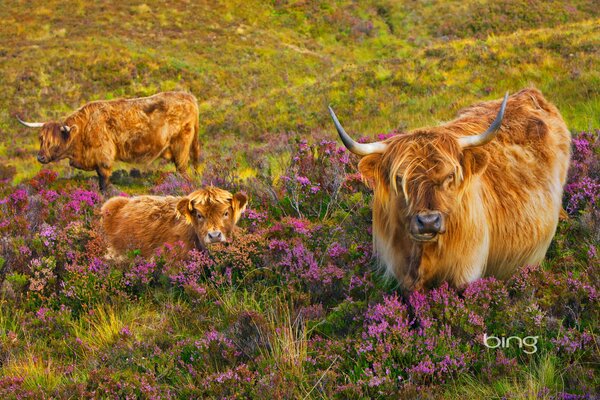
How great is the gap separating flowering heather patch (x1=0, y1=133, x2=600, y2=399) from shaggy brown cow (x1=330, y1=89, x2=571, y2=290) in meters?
0.26

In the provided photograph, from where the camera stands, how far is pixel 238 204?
18.7 ft

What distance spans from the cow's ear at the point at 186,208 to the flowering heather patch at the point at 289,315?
0.38 metres

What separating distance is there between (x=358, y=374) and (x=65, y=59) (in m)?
29.7

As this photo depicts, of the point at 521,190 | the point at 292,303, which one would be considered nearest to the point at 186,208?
the point at 292,303

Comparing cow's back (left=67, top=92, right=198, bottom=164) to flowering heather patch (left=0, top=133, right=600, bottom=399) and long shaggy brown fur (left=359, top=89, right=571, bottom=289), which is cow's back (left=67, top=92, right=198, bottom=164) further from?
long shaggy brown fur (left=359, top=89, right=571, bottom=289)

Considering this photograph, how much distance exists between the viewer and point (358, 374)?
3176 mm

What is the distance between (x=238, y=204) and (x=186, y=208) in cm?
59

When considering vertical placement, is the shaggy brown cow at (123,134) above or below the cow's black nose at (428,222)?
below

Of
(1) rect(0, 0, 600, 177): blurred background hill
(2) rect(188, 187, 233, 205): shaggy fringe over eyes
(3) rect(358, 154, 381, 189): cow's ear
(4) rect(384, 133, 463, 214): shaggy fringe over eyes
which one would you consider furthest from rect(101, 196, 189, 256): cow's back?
(1) rect(0, 0, 600, 177): blurred background hill

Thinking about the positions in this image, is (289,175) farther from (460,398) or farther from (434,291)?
(460,398)

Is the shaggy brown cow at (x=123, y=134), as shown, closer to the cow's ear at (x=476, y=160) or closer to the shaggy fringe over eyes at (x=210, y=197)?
the shaggy fringe over eyes at (x=210, y=197)

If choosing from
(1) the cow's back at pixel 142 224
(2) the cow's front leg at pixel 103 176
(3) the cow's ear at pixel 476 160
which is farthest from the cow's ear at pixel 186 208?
(2) the cow's front leg at pixel 103 176

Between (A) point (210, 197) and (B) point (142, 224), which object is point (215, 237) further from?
(B) point (142, 224)

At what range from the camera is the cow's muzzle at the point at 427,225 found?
3.21 m
